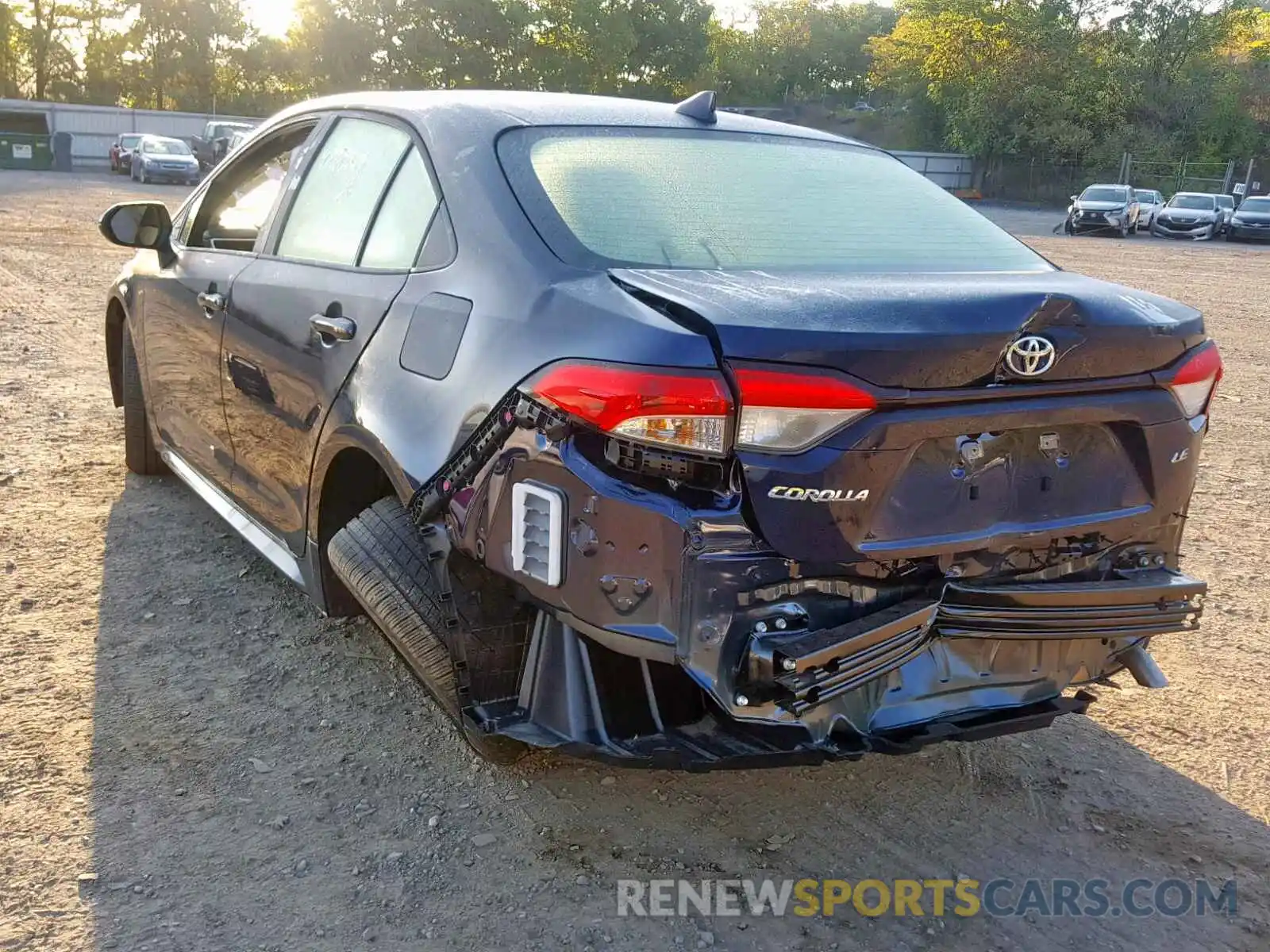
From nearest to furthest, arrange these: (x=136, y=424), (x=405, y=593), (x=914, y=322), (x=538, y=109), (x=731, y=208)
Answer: (x=914, y=322)
(x=405, y=593)
(x=731, y=208)
(x=538, y=109)
(x=136, y=424)

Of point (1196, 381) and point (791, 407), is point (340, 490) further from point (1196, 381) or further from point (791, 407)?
point (1196, 381)

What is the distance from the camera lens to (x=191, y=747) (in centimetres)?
307

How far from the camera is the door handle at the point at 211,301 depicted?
148 inches

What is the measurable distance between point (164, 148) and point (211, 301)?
33.1 metres

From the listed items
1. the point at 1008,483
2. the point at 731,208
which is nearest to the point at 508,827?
the point at 1008,483

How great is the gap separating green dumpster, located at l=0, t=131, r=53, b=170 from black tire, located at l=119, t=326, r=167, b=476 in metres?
38.1

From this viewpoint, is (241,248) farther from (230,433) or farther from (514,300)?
(514,300)

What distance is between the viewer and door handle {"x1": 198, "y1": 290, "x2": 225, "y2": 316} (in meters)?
3.76

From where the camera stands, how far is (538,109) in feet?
10.3

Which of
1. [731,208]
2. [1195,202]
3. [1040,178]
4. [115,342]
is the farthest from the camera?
[1040,178]

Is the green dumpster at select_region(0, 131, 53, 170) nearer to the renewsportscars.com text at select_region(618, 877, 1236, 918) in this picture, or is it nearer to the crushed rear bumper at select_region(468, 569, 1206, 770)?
the crushed rear bumper at select_region(468, 569, 1206, 770)

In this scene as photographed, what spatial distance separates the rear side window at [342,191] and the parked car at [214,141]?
34.9 m

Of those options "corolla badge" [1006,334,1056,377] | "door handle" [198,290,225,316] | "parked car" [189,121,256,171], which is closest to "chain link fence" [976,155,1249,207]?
"parked car" [189,121,256,171]

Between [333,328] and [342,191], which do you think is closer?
[333,328]
